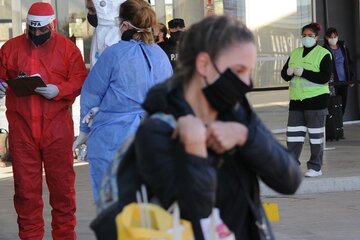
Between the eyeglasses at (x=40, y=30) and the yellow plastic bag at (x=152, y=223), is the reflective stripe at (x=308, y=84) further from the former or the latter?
the yellow plastic bag at (x=152, y=223)

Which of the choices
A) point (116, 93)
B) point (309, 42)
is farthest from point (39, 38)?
point (309, 42)

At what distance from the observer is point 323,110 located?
1035 centimetres

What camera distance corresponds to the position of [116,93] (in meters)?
5.66

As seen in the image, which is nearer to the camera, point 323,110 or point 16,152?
point 16,152

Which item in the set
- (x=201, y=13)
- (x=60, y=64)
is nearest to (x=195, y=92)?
(x=60, y=64)

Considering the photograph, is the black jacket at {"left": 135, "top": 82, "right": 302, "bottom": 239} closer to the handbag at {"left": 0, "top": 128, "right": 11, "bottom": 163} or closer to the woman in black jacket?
the woman in black jacket

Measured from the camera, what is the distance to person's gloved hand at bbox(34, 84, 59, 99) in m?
6.47

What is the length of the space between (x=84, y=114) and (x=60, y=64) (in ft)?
3.07

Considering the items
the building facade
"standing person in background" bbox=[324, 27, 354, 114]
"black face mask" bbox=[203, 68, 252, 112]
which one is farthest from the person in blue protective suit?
"standing person in background" bbox=[324, 27, 354, 114]

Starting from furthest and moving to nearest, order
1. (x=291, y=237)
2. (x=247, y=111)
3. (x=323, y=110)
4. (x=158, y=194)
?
1. (x=323, y=110)
2. (x=291, y=237)
3. (x=247, y=111)
4. (x=158, y=194)

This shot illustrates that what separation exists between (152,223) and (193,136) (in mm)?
286

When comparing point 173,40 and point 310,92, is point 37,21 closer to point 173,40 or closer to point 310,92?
point 310,92

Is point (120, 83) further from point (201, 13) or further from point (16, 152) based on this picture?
point (201, 13)

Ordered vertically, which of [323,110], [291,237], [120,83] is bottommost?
[291,237]
